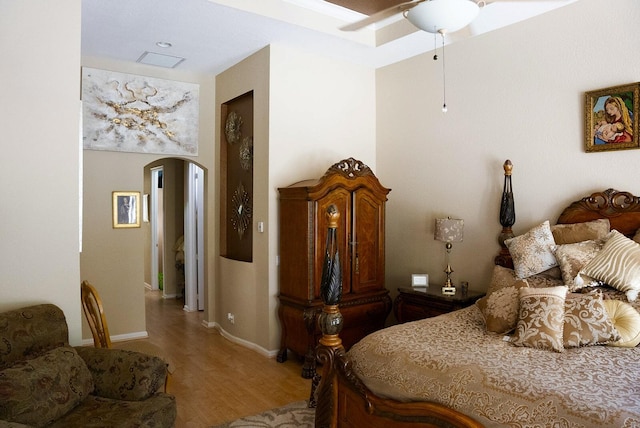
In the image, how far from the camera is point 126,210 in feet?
17.0

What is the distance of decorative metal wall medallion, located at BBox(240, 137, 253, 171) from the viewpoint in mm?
5004

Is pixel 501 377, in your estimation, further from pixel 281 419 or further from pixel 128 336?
pixel 128 336

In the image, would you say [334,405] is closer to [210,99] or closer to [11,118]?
[11,118]

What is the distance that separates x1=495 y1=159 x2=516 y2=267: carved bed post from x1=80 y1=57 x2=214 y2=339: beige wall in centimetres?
372

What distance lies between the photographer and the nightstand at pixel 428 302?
4000 millimetres

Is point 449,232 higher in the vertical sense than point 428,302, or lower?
higher

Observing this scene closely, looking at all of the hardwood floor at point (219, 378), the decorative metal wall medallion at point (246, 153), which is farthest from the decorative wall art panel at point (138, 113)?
the hardwood floor at point (219, 378)

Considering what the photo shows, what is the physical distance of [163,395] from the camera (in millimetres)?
2549

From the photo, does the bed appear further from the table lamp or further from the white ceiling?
the white ceiling

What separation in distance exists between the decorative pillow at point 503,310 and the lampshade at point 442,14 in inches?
63.9

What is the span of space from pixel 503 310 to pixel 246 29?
3153 millimetres

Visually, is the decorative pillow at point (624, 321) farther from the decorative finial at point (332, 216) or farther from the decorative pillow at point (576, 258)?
the decorative finial at point (332, 216)

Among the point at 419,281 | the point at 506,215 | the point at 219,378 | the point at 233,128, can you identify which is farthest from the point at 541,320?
the point at 233,128

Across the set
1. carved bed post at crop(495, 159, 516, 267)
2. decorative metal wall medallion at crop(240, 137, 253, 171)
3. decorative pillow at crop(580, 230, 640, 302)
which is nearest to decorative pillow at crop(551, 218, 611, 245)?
decorative pillow at crop(580, 230, 640, 302)
